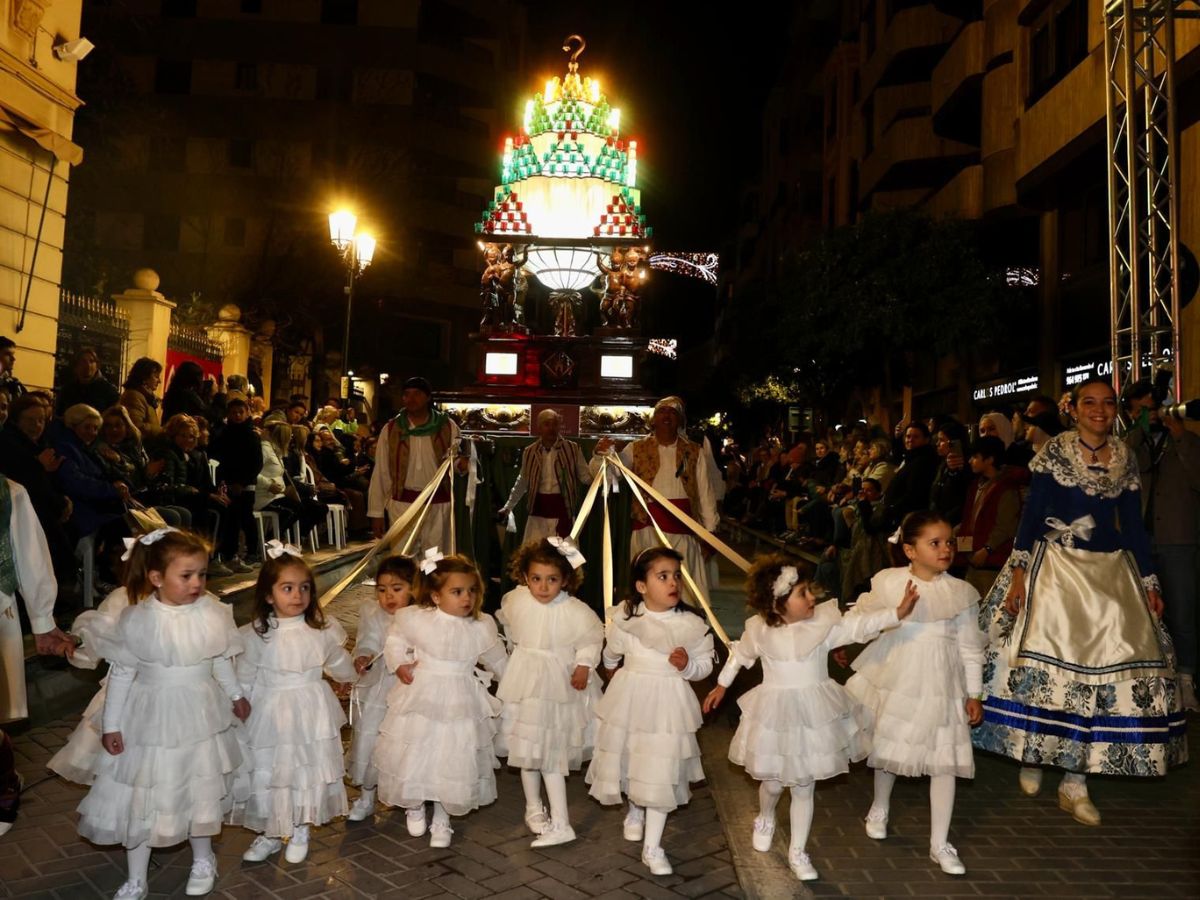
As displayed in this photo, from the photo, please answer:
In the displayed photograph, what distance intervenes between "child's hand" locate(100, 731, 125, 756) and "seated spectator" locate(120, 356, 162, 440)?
297 inches

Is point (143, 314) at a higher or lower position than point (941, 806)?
higher

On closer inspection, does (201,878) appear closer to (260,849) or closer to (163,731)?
(260,849)

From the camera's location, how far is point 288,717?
5133 millimetres

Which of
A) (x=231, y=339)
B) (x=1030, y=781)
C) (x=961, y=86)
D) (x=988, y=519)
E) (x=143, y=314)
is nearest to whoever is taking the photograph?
(x=1030, y=781)

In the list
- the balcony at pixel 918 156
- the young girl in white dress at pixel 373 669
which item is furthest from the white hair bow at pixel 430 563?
the balcony at pixel 918 156

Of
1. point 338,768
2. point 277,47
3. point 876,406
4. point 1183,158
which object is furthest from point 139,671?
point 277,47

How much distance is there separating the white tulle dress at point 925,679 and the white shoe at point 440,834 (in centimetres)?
199

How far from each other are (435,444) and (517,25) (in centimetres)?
5357

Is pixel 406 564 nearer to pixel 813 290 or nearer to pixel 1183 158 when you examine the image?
pixel 1183 158

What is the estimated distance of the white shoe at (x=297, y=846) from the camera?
5.13m

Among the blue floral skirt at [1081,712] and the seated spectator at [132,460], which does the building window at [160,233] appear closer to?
the seated spectator at [132,460]

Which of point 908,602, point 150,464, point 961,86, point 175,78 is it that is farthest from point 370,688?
point 175,78

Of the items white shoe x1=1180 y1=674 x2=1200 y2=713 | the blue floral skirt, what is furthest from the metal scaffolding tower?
the blue floral skirt

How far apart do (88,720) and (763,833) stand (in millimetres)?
2996
